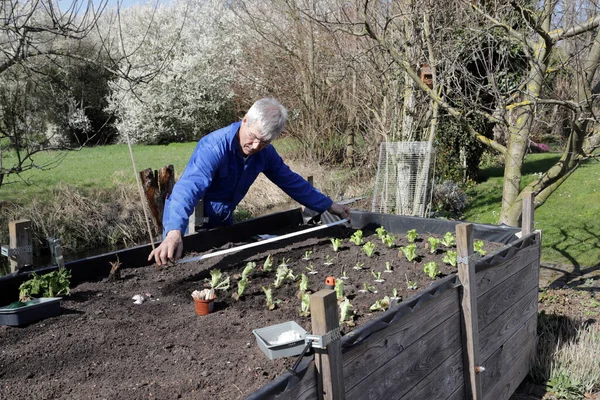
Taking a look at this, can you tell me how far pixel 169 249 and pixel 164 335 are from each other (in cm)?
59

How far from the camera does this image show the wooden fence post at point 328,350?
1.60 meters

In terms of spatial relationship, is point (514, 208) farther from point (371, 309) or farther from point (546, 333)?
point (371, 309)

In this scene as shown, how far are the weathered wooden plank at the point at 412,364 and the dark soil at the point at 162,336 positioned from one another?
0.29 metres

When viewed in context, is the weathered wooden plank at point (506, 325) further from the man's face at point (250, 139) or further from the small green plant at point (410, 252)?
the man's face at point (250, 139)

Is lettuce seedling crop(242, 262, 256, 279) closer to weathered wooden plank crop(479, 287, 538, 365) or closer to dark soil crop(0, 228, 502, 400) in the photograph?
dark soil crop(0, 228, 502, 400)

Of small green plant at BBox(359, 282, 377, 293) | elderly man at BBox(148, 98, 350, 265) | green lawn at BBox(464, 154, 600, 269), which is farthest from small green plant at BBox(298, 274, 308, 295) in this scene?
green lawn at BBox(464, 154, 600, 269)

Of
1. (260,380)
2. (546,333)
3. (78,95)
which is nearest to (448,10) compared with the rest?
(546,333)

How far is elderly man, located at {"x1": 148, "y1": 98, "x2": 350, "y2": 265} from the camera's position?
10.2 ft

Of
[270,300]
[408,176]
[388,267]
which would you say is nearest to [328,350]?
[270,300]

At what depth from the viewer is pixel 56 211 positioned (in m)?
8.52

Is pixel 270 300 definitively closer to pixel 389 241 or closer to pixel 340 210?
pixel 389 241

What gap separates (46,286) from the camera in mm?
2770

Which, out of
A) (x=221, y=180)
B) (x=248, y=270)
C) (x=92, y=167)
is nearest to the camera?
(x=248, y=270)

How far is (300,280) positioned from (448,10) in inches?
172
